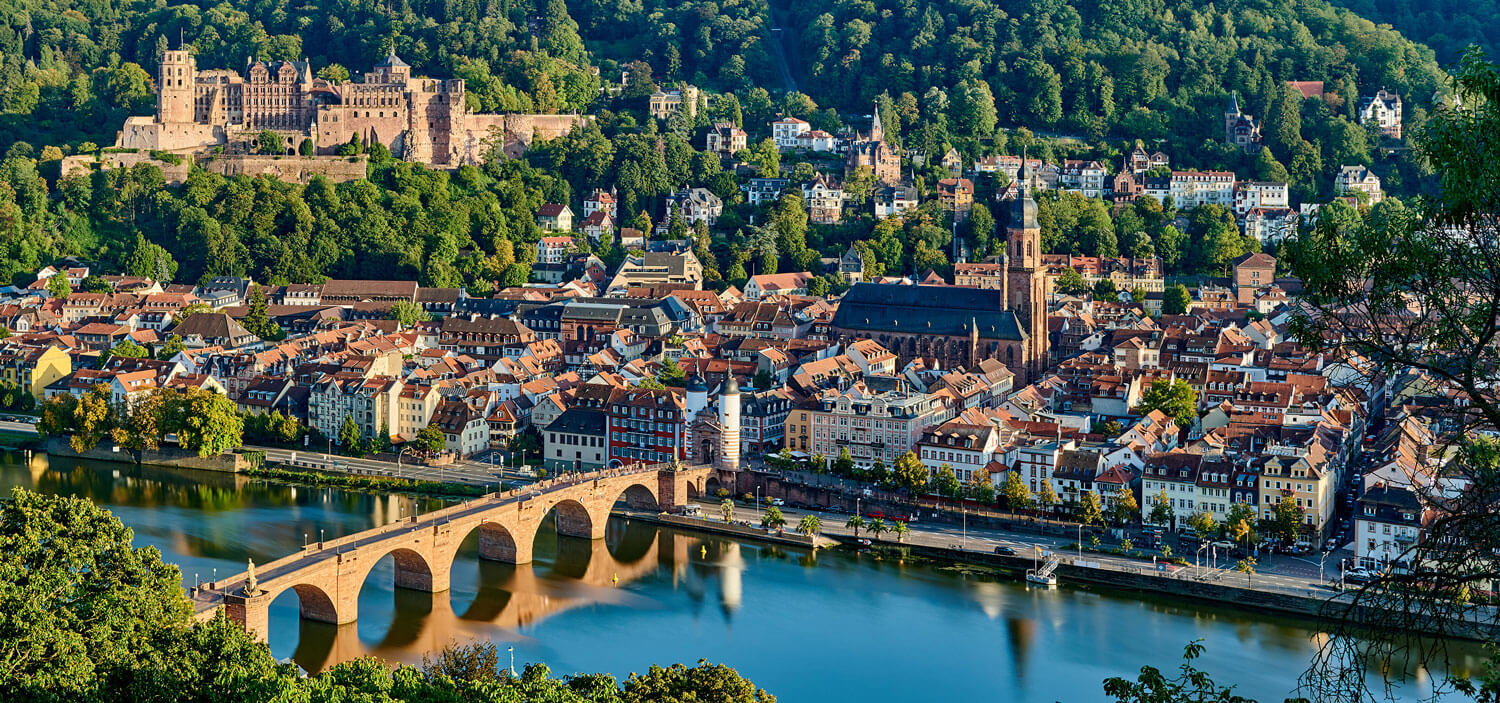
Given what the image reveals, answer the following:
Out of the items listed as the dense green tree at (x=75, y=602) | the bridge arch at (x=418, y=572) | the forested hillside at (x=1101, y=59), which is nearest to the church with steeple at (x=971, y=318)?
the bridge arch at (x=418, y=572)

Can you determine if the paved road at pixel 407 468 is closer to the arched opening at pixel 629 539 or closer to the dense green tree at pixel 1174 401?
the arched opening at pixel 629 539

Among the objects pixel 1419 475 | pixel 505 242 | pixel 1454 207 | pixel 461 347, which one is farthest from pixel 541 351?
pixel 1454 207

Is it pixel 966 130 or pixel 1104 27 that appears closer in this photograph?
pixel 966 130

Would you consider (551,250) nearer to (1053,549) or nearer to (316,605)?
(1053,549)

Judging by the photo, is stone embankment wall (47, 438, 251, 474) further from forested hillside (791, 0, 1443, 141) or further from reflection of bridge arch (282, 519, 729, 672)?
forested hillside (791, 0, 1443, 141)

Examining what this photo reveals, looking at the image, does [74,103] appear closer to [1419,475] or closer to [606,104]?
[606,104]

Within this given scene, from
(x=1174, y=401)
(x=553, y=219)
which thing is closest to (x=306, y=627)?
(x=1174, y=401)
